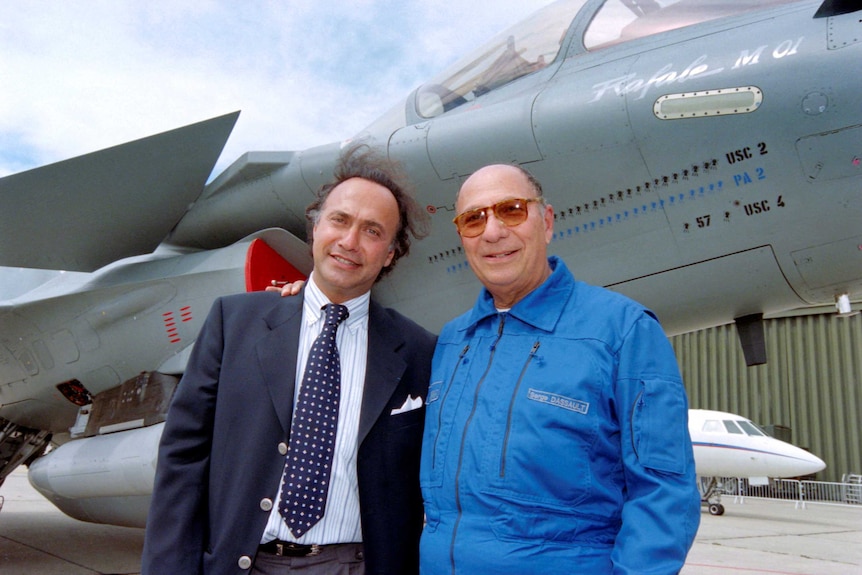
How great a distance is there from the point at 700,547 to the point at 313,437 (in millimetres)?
8976

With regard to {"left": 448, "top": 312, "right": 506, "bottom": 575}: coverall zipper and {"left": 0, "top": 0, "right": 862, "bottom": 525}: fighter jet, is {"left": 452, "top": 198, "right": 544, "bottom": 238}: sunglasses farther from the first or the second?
{"left": 0, "top": 0, "right": 862, "bottom": 525}: fighter jet

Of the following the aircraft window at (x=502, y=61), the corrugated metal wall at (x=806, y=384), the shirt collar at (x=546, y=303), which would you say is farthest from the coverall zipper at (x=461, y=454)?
the corrugated metal wall at (x=806, y=384)

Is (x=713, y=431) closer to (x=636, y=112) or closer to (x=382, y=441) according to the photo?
(x=636, y=112)

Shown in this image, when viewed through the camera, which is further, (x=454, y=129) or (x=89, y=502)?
(x=89, y=502)

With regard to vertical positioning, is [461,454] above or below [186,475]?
above

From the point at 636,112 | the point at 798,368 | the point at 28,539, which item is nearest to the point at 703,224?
the point at 636,112

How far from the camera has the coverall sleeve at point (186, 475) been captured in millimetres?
1931

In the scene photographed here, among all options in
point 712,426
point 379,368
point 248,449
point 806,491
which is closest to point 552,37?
point 379,368

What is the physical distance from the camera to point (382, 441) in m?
2.16

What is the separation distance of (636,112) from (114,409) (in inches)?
180

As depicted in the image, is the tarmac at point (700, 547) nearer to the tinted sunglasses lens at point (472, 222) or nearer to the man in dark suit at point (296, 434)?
the man in dark suit at point (296, 434)

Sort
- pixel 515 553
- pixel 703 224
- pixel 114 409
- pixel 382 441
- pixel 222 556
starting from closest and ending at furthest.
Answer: pixel 515 553 < pixel 222 556 < pixel 382 441 < pixel 703 224 < pixel 114 409

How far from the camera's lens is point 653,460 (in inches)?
63.2

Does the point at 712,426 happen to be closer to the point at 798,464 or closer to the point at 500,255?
A: the point at 798,464
